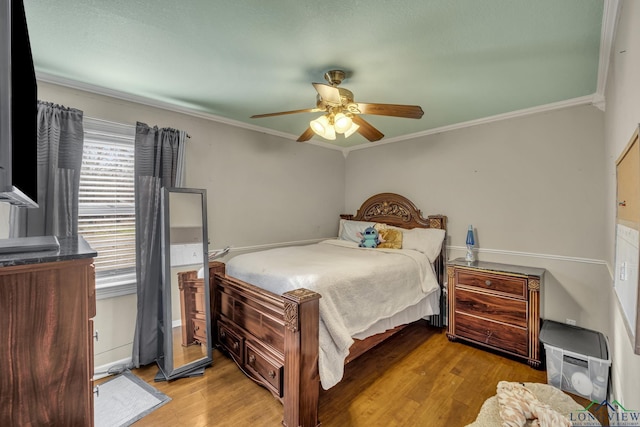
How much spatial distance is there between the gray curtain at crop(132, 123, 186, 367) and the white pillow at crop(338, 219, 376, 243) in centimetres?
235

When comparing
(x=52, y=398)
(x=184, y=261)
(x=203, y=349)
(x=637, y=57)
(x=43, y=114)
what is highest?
(x=43, y=114)

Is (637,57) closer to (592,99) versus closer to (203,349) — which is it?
(592,99)

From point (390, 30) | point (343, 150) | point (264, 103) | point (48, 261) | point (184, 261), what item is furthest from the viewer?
point (343, 150)

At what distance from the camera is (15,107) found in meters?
0.89

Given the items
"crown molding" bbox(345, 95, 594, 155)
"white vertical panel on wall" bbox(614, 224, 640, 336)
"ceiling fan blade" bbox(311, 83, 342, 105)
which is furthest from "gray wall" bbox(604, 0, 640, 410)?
"ceiling fan blade" bbox(311, 83, 342, 105)

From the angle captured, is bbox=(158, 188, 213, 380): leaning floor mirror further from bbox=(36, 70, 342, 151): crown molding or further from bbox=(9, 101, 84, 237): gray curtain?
bbox=(36, 70, 342, 151): crown molding

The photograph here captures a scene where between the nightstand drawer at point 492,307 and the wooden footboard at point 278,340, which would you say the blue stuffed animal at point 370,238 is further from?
the wooden footboard at point 278,340

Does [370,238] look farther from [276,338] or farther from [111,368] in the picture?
[111,368]

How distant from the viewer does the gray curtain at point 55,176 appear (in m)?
2.01

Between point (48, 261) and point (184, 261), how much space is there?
160 cm

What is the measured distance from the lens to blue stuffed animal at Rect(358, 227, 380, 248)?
11.3ft

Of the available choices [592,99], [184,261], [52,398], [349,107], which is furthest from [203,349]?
[592,99]

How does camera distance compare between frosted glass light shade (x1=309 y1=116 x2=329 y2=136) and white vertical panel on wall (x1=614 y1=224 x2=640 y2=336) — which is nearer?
white vertical panel on wall (x1=614 y1=224 x2=640 y2=336)

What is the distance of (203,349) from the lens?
8.13ft
